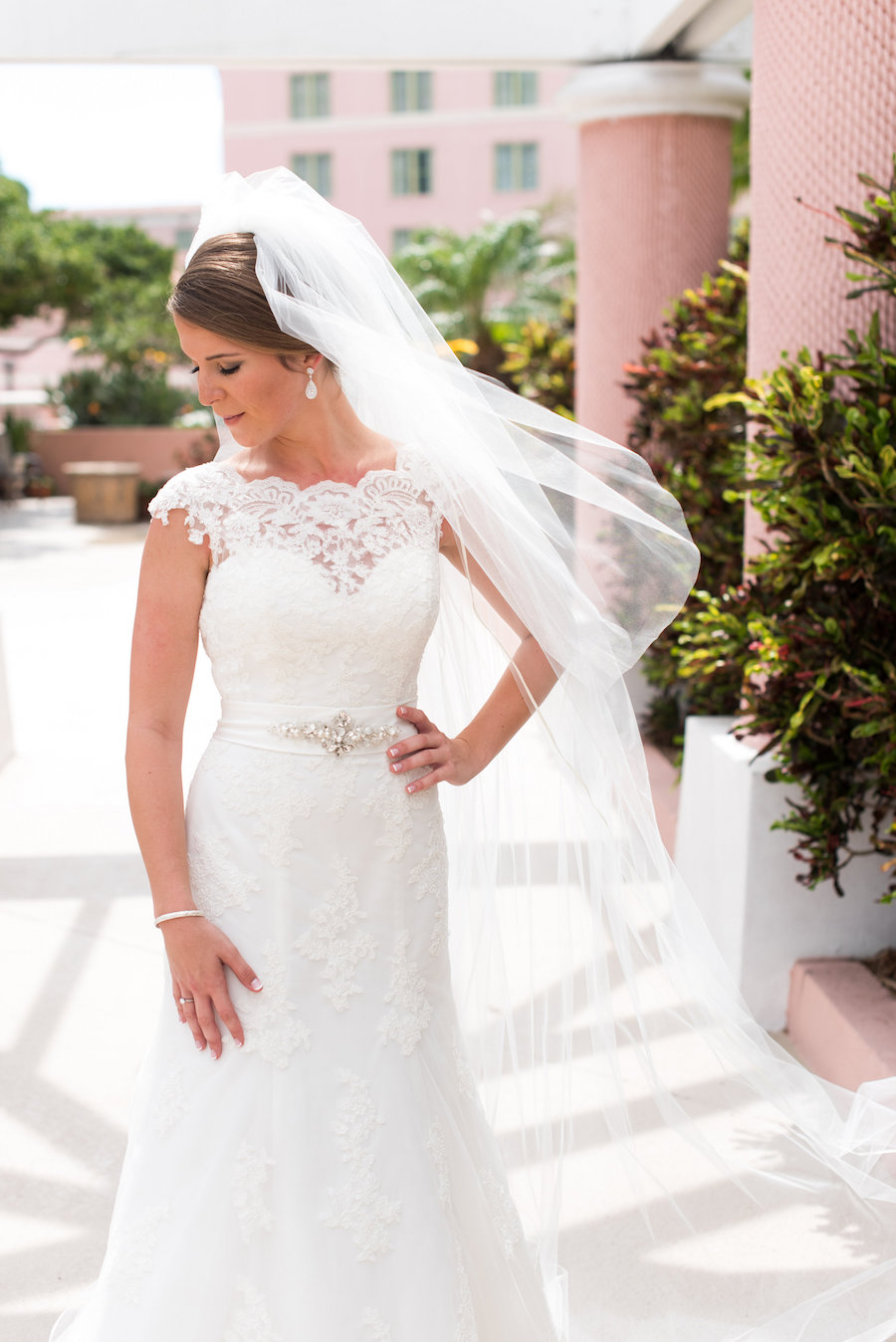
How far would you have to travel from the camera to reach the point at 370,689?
6.87 ft

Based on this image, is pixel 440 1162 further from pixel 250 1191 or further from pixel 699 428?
pixel 699 428

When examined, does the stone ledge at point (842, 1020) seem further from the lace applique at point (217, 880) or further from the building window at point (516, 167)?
the building window at point (516, 167)

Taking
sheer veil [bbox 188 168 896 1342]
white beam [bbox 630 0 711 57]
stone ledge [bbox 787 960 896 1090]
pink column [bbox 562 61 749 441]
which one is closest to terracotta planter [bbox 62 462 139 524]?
pink column [bbox 562 61 749 441]

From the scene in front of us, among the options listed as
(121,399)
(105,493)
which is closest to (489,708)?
(105,493)

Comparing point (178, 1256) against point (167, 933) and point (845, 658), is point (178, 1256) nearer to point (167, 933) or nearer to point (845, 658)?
point (167, 933)

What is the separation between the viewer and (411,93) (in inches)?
1647

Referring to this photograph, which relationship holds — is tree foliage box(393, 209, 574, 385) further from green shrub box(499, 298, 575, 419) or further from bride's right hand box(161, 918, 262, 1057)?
bride's right hand box(161, 918, 262, 1057)

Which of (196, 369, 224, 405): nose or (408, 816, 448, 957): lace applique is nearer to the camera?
(196, 369, 224, 405): nose

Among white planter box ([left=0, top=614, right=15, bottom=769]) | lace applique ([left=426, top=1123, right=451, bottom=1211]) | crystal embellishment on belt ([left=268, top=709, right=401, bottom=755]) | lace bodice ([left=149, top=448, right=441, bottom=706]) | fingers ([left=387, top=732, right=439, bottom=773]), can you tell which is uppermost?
lace bodice ([left=149, top=448, right=441, bottom=706])

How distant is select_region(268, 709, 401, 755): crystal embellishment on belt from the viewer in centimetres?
206

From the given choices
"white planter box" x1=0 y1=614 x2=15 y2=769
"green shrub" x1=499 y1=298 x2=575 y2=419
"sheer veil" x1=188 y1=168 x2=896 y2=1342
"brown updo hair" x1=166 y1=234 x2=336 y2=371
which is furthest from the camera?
"green shrub" x1=499 y1=298 x2=575 y2=419

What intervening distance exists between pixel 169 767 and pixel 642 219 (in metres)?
5.95

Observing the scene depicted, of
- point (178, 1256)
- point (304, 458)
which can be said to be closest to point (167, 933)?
point (178, 1256)

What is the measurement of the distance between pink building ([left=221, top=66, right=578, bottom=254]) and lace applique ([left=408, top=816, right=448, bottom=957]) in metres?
41.8
